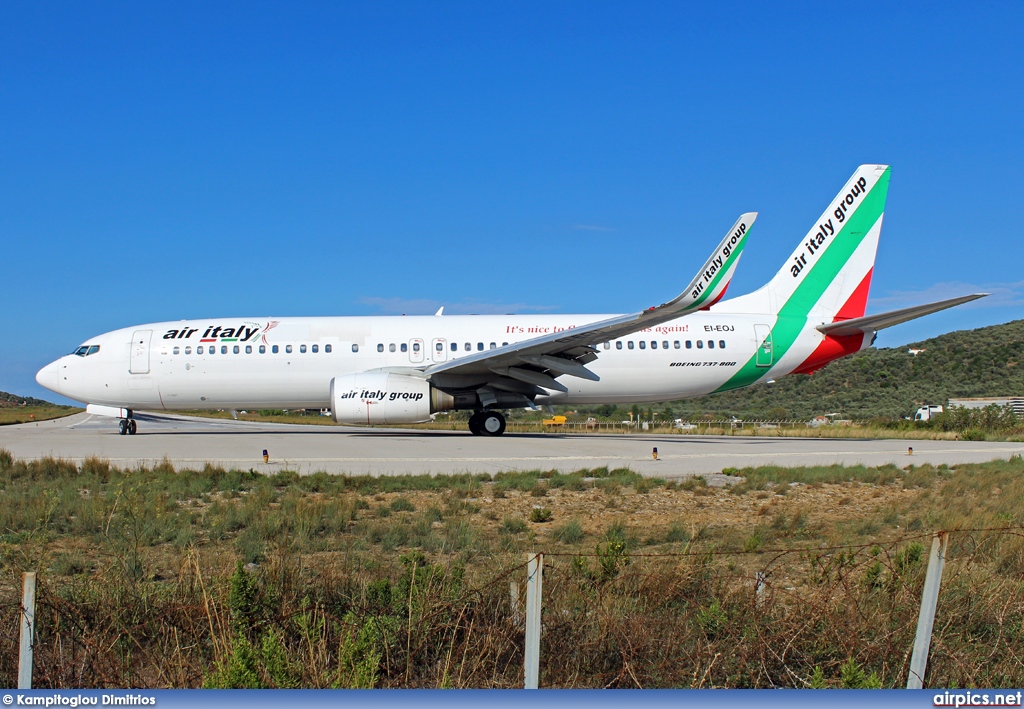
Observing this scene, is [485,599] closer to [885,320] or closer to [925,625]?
[925,625]

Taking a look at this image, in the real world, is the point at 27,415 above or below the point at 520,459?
above

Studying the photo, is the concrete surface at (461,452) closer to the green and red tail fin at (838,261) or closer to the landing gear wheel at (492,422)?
the landing gear wheel at (492,422)

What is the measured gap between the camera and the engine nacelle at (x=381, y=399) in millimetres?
21031

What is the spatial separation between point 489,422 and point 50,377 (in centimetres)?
1276

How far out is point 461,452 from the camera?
18391 millimetres

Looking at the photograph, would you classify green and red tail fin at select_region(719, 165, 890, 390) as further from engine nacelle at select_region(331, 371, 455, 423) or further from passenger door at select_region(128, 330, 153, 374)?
passenger door at select_region(128, 330, 153, 374)

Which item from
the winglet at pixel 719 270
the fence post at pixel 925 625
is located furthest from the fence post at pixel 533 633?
the winglet at pixel 719 270

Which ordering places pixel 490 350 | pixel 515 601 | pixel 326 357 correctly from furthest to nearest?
1. pixel 326 357
2. pixel 490 350
3. pixel 515 601

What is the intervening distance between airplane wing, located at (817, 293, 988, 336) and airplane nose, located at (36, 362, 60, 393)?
2198 centimetres

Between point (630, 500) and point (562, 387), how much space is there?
1134 centimetres

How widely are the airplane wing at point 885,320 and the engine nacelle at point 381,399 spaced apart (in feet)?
37.9

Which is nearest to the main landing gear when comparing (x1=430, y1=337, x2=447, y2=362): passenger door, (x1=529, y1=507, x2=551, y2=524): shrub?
(x1=430, y1=337, x2=447, y2=362): passenger door

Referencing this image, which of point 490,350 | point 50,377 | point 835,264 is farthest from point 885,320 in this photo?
point 50,377

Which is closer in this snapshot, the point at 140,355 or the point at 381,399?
the point at 381,399
